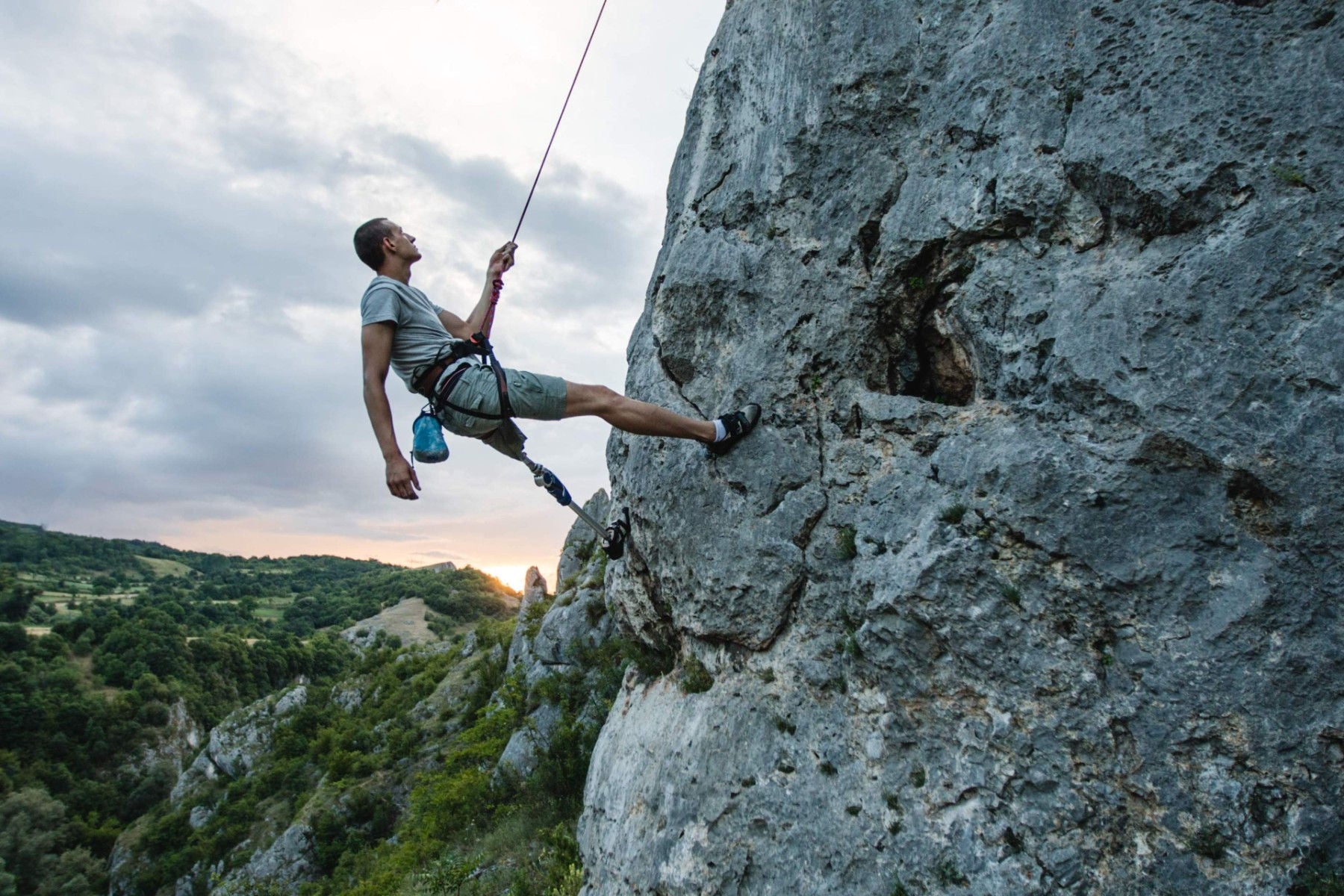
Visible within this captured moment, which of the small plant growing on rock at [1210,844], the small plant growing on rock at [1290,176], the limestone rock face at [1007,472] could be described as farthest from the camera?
the small plant growing on rock at [1290,176]

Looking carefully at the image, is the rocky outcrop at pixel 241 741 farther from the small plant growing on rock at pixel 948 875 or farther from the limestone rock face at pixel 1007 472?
the small plant growing on rock at pixel 948 875

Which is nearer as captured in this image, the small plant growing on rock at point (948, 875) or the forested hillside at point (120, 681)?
the small plant growing on rock at point (948, 875)

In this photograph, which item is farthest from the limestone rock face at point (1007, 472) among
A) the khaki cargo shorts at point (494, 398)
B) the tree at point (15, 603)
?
the tree at point (15, 603)

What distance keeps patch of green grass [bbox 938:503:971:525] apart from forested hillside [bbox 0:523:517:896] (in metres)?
46.4

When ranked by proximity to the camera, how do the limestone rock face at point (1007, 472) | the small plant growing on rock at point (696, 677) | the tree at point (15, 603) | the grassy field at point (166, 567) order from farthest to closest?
1. the grassy field at point (166, 567)
2. the tree at point (15, 603)
3. the small plant growing on rock at point (696, 677)
4. the limestone rock face at point (1007, 472)

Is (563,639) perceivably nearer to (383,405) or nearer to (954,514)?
(383,405)

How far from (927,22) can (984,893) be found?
6.98 m

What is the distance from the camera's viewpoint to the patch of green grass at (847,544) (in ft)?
18.4

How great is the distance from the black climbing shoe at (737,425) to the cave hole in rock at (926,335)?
109cm

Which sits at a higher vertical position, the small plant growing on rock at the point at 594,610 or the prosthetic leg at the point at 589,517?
the prosthetic leg at the point at 589,517

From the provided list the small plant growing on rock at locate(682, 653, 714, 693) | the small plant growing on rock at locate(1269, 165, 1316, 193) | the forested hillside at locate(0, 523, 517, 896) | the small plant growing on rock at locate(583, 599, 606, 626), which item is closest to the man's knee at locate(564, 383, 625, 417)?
the small plant growing on rock at locate(682, 653, 714, 693)

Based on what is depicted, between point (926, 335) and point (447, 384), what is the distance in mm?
4171

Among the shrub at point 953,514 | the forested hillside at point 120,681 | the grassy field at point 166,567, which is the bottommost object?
the forested hillside at point 120,681

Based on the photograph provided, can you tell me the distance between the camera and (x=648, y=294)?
8195 mm
